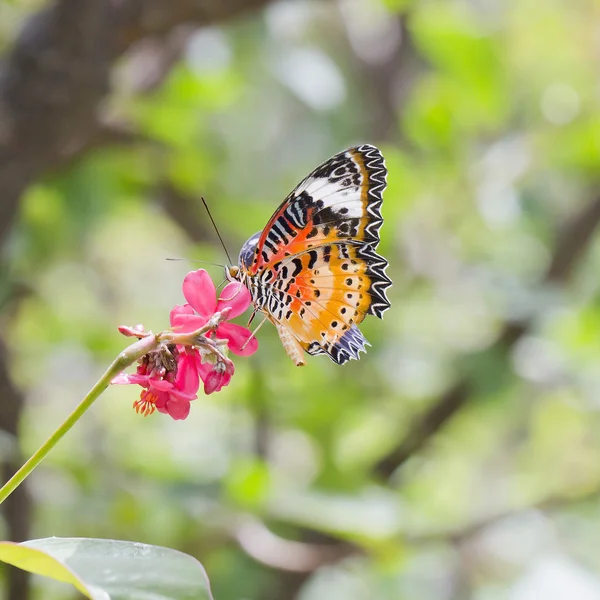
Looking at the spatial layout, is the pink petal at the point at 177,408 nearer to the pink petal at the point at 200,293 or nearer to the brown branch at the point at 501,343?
the pink petal at the point at 200,293

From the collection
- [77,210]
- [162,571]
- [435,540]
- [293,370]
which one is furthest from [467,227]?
[162,571]

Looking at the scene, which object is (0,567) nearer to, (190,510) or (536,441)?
(190,510)

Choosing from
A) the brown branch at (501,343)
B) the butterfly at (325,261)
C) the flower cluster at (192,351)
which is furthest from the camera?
the brown branch at (501,343)

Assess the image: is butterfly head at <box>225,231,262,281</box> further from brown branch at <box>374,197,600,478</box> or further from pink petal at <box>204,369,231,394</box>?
brown branch at <box>374,197,600,478</box>

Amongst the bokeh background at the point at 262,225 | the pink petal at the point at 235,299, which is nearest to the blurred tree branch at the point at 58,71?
the bokeh background at the point at 262,225

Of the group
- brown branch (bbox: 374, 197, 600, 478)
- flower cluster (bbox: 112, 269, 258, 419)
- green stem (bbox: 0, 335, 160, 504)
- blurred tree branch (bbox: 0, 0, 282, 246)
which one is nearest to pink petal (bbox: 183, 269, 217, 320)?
flower cluster (bbox: 112, 269, 258, 419)

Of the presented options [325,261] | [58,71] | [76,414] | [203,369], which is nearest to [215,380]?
[203,369]
